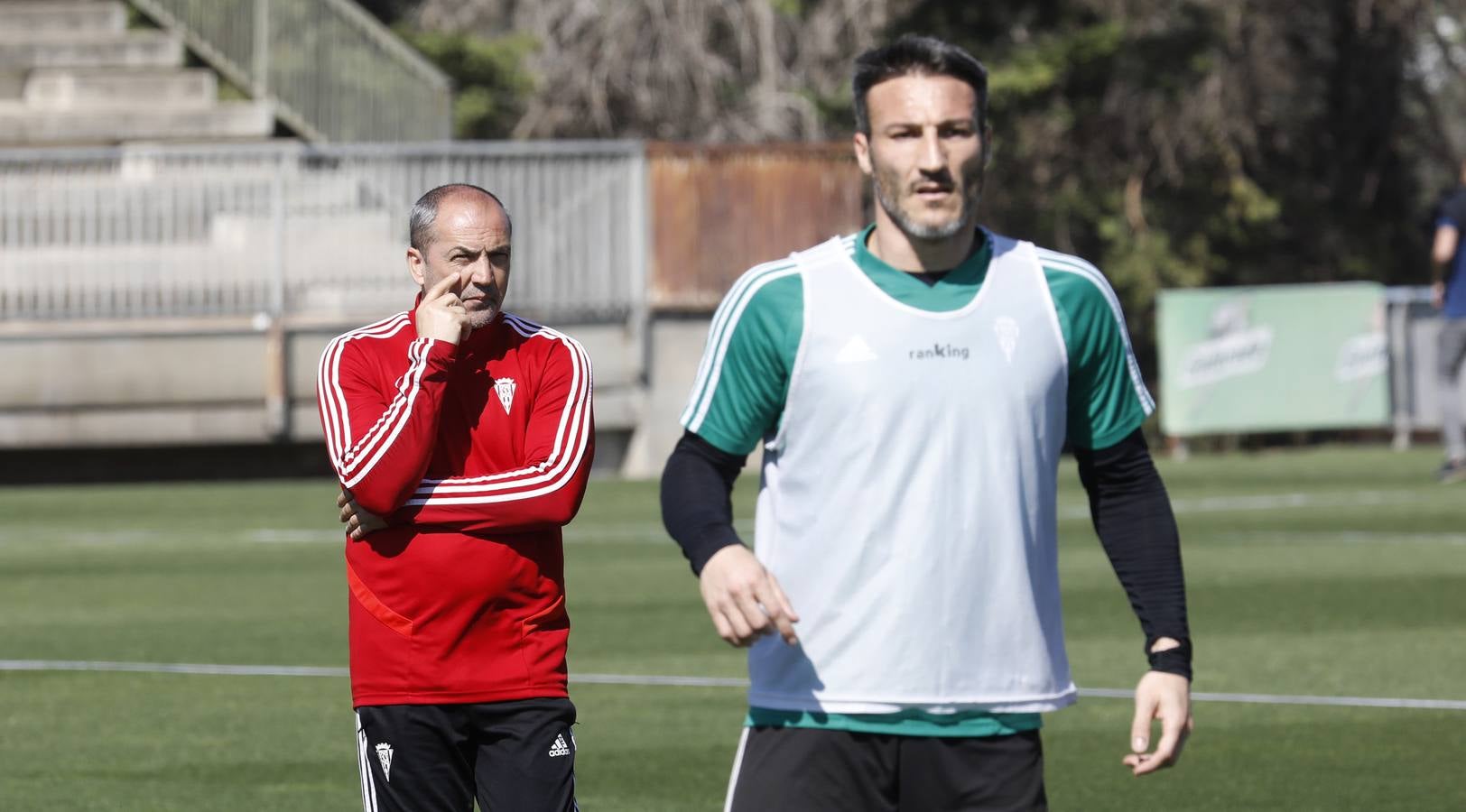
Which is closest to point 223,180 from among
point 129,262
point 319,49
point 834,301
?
point 129,262

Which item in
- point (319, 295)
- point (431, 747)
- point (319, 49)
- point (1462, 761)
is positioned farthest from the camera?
point (319, 49)

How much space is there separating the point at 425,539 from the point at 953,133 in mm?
1534

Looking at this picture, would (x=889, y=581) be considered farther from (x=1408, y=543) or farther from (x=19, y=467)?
(x=19, y=467)

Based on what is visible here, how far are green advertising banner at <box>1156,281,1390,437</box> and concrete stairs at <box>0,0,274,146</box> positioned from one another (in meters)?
11.0

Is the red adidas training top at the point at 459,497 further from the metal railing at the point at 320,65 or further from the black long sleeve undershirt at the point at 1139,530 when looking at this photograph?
the metal railing at the point at 320,65

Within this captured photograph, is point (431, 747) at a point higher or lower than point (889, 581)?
lower

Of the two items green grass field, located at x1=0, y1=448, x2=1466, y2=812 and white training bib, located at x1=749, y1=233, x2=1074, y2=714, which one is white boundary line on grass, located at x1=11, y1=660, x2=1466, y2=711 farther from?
white training bib, located at x1=749, y1=233, x2=1074, y2=714

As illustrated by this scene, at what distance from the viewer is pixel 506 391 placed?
484 centimetres

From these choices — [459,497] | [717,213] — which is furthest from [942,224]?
[717,213]

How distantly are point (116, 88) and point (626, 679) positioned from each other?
19.9 meters

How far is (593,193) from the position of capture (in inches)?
882

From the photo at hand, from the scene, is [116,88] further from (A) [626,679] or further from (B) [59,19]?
(A) [626,679]

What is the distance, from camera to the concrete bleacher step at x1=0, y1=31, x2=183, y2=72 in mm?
28016

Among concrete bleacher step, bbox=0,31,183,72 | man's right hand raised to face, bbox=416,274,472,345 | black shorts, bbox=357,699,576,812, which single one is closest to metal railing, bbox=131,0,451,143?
concrete bleacher step, bbox=0,31,183,72
